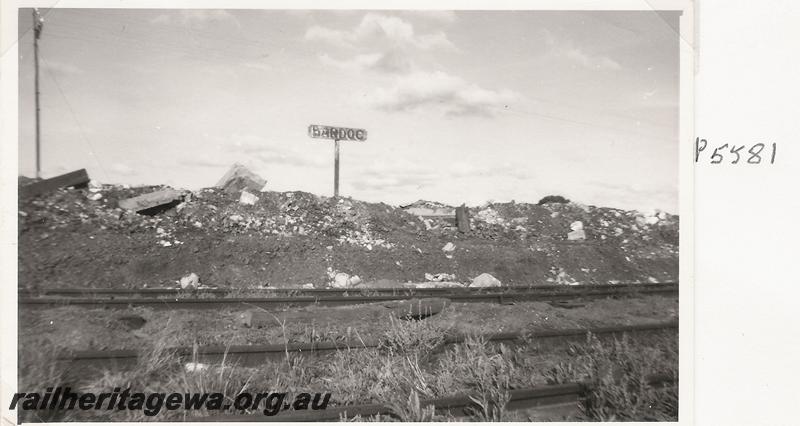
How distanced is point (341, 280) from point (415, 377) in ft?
17.4

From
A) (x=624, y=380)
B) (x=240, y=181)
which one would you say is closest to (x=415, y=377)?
(x=624, y=380)

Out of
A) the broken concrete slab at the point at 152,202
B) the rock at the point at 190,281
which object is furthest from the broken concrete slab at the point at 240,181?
the rock at the point at 190,281

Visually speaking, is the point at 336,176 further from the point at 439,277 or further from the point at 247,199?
the point at 439,277

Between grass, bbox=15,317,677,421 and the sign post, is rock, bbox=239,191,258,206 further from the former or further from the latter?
grass, bbox=15,317,677,421

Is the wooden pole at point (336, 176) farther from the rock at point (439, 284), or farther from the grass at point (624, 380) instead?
the grass at point (624, 380)

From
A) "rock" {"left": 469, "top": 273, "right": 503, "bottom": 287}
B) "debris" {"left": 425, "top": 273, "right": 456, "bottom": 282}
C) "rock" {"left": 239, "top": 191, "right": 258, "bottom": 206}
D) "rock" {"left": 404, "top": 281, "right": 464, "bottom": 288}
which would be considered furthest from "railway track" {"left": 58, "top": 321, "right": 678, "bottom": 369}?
"rock" {"left": 239, "top": 191, "right": 258, "bottom": 206}

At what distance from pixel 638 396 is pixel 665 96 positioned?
92.4 inches

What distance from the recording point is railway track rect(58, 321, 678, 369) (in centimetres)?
308

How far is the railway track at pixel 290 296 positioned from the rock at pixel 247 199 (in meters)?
4.53

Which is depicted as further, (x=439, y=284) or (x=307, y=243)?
(x=307, y=243)

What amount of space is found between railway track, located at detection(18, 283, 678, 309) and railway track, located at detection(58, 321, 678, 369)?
1.26m

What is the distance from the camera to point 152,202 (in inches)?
368

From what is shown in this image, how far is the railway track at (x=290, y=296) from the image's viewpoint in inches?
195

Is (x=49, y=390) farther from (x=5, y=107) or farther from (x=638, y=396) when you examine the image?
(x=638, y=396)
